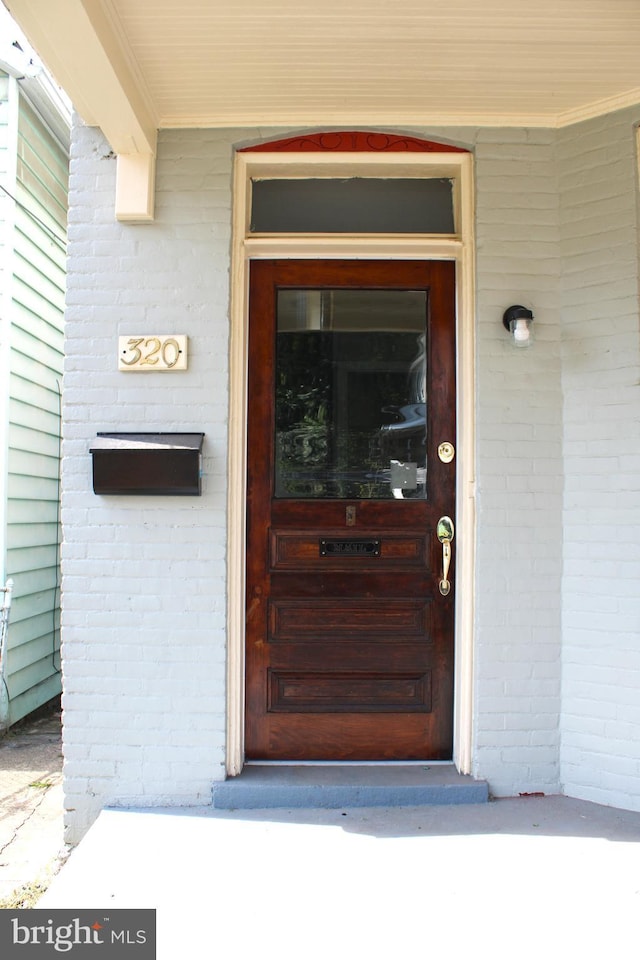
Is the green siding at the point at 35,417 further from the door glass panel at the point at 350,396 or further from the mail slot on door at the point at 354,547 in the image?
the mail slot on door at the point at 354,547

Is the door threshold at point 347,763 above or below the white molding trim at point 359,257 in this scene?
below

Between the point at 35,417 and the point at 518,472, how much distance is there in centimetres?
320

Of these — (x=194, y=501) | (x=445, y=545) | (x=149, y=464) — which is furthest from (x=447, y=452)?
(x=149, y=464)

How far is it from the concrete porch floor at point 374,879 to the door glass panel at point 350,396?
4.22ft

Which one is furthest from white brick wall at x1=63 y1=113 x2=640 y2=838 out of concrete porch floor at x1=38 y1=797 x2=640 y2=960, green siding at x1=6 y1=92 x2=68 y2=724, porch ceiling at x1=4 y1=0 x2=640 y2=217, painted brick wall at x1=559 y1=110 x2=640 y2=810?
green siding at x1=6 y1=92 x2=68 y2=724

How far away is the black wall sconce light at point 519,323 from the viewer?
106 inches

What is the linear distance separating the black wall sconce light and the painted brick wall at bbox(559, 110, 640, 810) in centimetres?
20

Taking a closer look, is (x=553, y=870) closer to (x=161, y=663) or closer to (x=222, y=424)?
(x=161, y=663)

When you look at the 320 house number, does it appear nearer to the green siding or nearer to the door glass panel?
the door glass panel

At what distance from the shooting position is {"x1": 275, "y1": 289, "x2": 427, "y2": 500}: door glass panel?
9.48 ft

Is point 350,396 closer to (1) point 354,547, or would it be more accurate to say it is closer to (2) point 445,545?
(1) point 354,547

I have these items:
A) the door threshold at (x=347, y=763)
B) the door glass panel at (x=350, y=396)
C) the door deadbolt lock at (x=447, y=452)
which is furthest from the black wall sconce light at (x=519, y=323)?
the door threshold at (x=347, y=763)

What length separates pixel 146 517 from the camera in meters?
2.76

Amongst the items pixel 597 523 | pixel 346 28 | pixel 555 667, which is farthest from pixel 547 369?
pixel 346 28
